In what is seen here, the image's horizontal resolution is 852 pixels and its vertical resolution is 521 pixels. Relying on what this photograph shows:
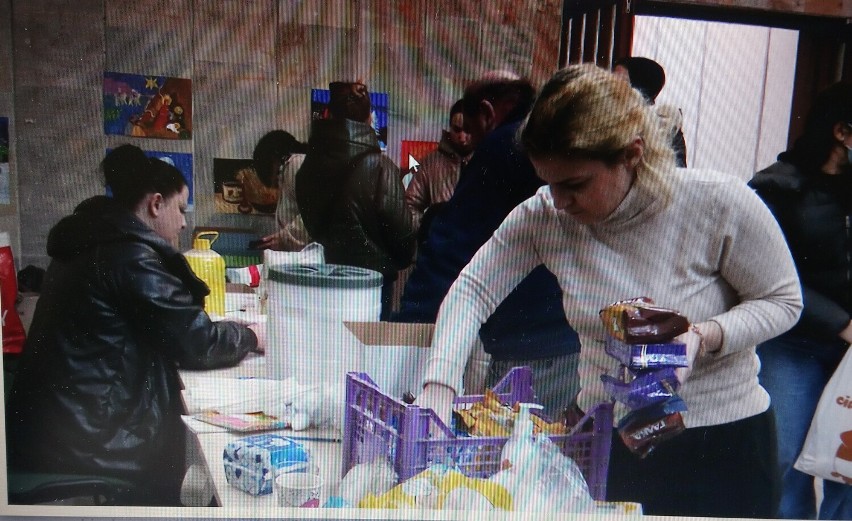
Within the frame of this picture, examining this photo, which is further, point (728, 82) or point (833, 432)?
point (833, 432)

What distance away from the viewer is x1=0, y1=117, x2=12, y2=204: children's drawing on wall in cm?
133

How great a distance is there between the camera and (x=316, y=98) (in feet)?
4.45

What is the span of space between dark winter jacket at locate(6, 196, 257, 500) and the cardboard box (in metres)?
0.23

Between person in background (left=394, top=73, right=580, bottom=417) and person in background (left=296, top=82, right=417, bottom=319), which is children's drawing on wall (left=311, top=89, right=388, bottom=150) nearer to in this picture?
person in background (left=296, top=82, right=417, bottom=319)

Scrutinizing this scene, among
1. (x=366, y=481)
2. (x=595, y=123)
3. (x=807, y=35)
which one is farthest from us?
(x=807, y=35)

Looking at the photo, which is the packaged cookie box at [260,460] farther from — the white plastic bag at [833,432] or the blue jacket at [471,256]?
the white plastic bag at [833,432]

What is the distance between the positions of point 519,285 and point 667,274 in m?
0.28

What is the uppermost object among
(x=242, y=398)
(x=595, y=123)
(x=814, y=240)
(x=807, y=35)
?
(x=807, y=35)

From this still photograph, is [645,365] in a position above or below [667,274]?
below

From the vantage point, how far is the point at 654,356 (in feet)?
4.09

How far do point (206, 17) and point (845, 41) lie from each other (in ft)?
4.23

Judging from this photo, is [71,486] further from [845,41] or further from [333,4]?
[845,41]

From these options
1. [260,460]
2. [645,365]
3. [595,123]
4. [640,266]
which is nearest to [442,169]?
[595,123]

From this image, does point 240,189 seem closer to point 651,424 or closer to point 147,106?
point 147,106
